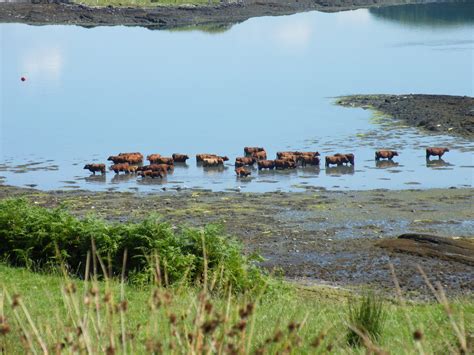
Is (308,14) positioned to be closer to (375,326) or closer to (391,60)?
(391,60)

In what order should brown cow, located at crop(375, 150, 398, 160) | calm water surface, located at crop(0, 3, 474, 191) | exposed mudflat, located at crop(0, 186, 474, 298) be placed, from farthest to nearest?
brown cow, located at crop(375, 150, 398, 160), calm water surface, located at crop(0, 3, 474, 191), exposed mudflat, located at crop(0, 186, 474, 298)

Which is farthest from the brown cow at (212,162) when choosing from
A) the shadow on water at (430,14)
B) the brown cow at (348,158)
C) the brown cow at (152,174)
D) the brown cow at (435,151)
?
the shadow on water at (430,14)

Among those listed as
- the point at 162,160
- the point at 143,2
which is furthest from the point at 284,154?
the point at 143,2

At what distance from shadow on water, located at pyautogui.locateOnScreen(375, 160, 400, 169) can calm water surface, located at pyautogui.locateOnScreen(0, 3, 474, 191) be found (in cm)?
16

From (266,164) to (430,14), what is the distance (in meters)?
74.7

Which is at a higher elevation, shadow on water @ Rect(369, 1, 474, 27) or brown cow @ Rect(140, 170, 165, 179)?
shadow on water @ Rect(369, 1, 474, 27)

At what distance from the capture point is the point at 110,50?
2638 inches

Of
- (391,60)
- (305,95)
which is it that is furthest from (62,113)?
(391,60)

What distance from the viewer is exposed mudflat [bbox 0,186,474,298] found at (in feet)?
49.4

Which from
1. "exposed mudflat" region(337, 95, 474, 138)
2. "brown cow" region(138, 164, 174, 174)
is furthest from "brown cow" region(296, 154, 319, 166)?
"exposed mudflat" region(337, 95, 474, 138)

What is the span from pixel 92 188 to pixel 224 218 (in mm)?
6060

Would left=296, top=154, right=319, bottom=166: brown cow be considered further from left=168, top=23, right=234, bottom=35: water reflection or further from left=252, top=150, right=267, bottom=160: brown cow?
left=168, top=23, right=234, bottom=35: water reflection

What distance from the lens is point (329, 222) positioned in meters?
19.4

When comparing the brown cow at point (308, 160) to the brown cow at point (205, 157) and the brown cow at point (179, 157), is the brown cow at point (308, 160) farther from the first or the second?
the brown cow at point (179, 157)
